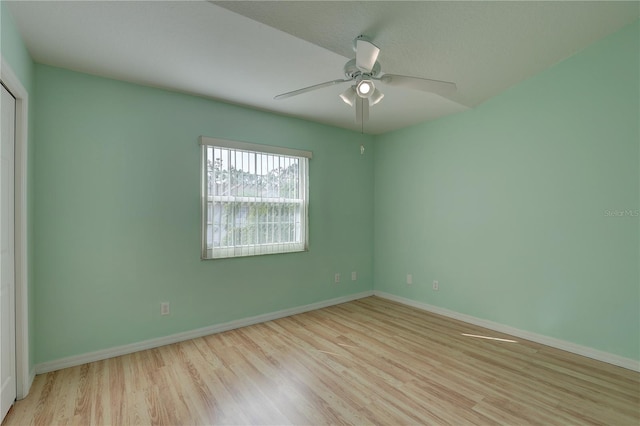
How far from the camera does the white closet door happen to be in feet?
5.81

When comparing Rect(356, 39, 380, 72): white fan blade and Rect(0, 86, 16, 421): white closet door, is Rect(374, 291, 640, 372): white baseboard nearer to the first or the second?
Rect(356, 39, 380, 72): white fan blade

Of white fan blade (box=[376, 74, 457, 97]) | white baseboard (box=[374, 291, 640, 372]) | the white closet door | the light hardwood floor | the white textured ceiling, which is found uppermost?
the white textured ceiling

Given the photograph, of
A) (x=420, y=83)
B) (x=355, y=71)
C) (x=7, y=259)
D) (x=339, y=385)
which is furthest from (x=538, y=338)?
(x=7, y=259)

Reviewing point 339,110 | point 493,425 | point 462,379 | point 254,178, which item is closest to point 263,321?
point 254,178

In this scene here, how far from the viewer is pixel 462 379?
2.27 m

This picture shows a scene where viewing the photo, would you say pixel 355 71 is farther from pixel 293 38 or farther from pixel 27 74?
pixel 27 74

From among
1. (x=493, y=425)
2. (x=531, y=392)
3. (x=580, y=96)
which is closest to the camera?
(x=493, y=425)

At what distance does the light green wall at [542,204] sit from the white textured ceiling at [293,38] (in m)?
0.37

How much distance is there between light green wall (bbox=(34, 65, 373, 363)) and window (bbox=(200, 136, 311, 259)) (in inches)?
4.3

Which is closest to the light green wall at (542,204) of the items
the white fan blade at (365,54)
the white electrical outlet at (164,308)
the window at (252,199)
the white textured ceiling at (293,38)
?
the white textured ceiling at (293,38)

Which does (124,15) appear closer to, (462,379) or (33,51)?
(33,51)

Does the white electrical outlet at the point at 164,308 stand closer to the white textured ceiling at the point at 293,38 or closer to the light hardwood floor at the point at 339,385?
the light hardwood floor at the point at 339,385

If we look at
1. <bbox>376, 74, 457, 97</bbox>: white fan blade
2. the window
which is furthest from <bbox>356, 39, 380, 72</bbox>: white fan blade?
the window

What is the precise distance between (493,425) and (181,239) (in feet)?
9.49
